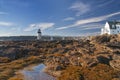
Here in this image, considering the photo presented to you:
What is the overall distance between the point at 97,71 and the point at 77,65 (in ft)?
37.7

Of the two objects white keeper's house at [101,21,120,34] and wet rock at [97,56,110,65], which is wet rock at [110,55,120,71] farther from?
white keeper's house at [101,21,120,34]

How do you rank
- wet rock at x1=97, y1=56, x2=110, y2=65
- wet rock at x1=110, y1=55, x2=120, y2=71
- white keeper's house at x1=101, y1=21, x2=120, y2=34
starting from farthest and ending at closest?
white keeper's house at x1=101, y1=21, x2=120, y2=34 < wet rock at x1=97, y1=56, x2=110, y2=65 < wet rock at x1=110, y1=55, x2=120, y2=71

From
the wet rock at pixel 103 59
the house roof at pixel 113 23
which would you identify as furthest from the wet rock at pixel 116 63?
the house roof at pixel 113 23

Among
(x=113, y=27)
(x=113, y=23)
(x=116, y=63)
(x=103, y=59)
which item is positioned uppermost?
(x=113, y=23)

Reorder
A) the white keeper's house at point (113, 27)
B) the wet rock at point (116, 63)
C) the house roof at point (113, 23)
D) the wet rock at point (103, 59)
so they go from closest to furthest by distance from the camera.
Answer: the wet rock at point (116, 63) → the wet rock at point (103, 59) → the white keeper's house at point (113, 27) → the house roof at point (113, 23)

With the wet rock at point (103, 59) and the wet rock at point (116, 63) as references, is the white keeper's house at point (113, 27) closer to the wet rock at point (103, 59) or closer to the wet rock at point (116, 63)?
the wet rock at point (116, 63)

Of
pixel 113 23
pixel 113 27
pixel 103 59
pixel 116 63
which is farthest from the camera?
pixel 113 23

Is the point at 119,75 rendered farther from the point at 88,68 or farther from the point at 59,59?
the point at 59,59

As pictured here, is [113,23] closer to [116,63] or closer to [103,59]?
[103,59]

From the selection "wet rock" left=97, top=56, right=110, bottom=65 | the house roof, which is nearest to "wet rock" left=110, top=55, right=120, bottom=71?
"wet rock" left=97, top=56, right=110, bottom=65

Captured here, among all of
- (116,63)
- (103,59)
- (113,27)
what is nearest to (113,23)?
(113,27)

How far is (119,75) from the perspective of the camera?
144 ft

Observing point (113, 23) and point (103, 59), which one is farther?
Answer: point (113, 23)

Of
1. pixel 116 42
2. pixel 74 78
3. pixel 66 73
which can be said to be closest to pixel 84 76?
pixel 74 78
